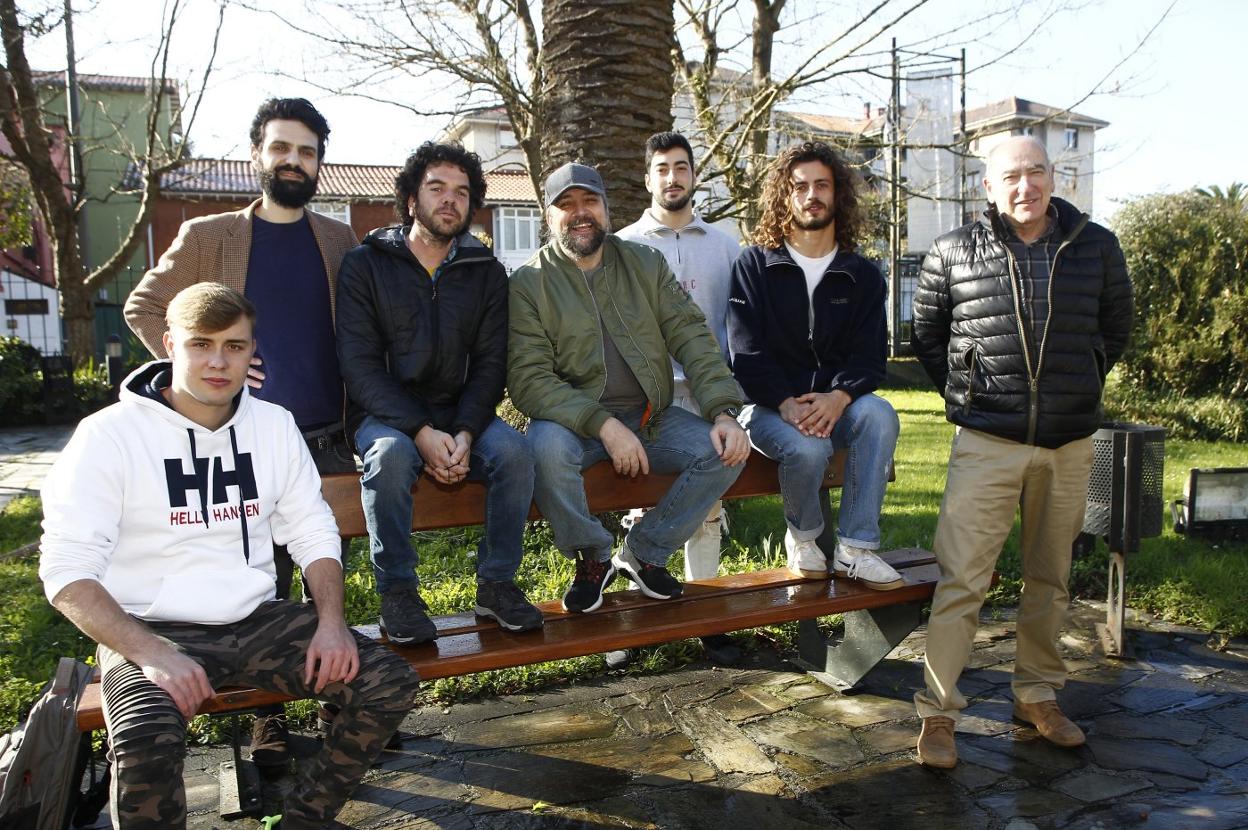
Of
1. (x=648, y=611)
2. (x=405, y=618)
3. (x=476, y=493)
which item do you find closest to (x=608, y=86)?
(x=476, y=493)

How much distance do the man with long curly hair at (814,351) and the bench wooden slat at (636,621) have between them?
0.58 ft

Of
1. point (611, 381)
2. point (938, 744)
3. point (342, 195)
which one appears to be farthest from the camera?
point (342, 195)

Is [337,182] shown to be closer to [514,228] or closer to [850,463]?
[514,228]

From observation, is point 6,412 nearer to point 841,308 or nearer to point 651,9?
point 651,9

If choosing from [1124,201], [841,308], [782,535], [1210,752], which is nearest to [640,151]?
[841,308]

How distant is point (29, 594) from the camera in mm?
5750

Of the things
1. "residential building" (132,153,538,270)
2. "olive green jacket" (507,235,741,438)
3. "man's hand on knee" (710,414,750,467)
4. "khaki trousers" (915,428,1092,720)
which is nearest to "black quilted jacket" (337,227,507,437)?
"olive green jacket" (507,235,741,438)

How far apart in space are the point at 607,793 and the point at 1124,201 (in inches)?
502

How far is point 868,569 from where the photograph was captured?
3.96 metres

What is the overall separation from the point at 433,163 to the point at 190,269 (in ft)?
3.24

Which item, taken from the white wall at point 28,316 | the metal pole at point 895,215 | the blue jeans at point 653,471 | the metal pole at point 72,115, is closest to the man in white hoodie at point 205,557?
the blue jeans at point 653,471

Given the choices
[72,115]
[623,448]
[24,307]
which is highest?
[72,115]

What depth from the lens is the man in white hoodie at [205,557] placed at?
2676mm

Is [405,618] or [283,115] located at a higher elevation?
[283,115]
